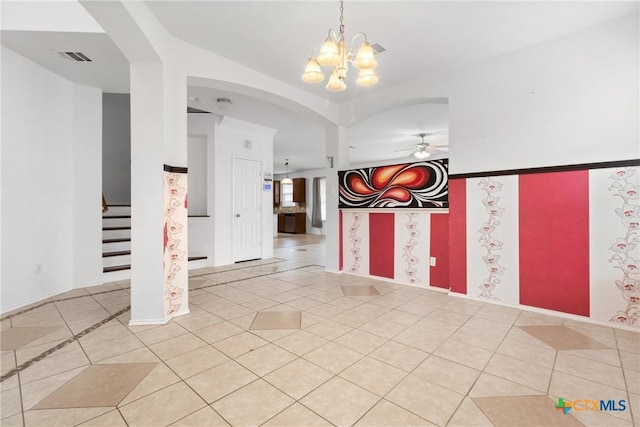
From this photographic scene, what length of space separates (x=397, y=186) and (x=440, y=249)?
1.08 meters

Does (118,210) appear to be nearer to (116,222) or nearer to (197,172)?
(116,222)

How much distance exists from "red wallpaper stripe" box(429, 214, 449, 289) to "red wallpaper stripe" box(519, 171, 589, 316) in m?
0.85

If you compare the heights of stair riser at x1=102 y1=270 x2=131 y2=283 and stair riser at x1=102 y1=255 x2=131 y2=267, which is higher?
stair riser at x1=102 y1=255 x2=131 y2=267

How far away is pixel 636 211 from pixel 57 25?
5.62 meters

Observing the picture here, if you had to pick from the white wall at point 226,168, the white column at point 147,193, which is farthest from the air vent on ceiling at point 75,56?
the white wall at point 226,168

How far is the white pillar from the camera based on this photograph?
4973mm

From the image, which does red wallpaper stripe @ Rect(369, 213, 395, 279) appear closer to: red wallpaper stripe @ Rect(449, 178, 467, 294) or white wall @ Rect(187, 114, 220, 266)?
red wallpaper stripe @ Rect(449, 178, 467, 294)

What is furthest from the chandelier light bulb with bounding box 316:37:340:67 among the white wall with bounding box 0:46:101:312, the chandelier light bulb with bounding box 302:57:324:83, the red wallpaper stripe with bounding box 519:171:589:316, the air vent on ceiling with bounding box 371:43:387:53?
the white wall with bounding box 0:46:101:312

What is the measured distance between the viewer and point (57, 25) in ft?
8.86

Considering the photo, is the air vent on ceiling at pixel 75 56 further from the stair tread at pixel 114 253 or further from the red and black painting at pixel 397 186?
the red and black painting at pixel 397 186

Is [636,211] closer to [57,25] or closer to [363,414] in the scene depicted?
[363,414]

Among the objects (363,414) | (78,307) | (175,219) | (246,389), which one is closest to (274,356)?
(246,389)

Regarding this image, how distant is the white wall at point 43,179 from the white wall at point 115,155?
9.63ft

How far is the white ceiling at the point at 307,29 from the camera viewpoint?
2.53 meters
